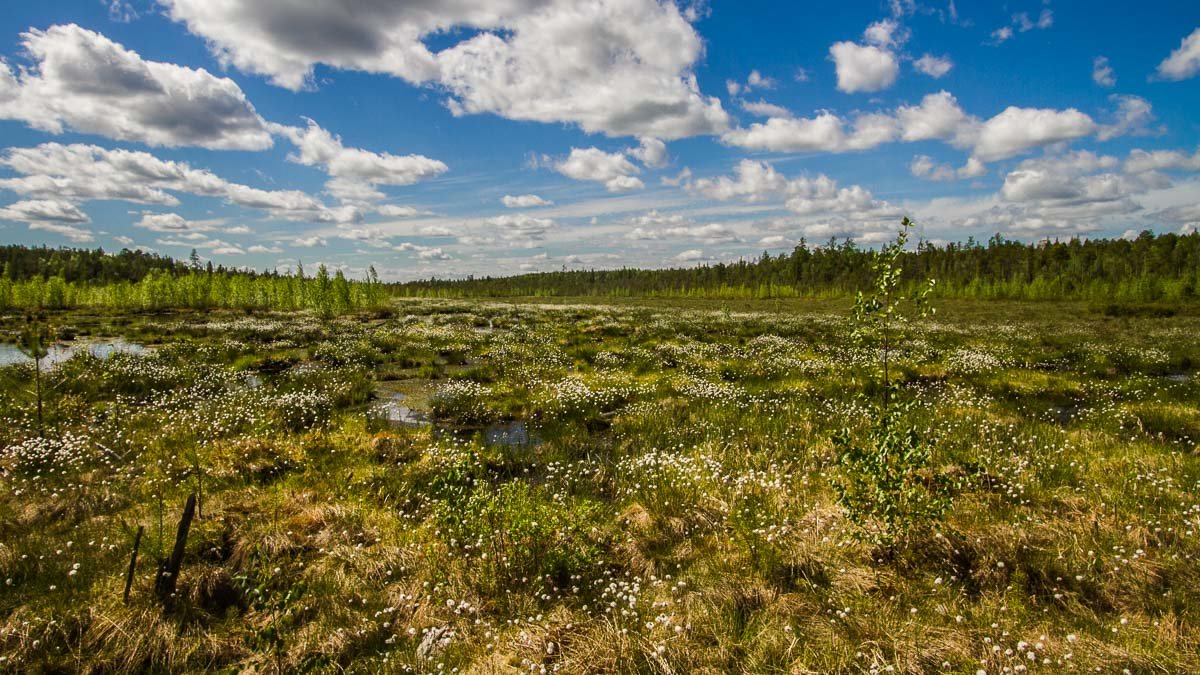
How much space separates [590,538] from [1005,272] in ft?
453

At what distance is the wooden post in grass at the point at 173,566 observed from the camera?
5160mm

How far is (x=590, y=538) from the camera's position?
21.4 ft

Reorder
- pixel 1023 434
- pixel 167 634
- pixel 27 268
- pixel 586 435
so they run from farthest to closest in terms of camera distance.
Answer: pixel 27 268
pixel 586 435
pixel 1023 434
pixel 167 634

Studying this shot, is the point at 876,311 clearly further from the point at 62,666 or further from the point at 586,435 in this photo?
the point at 62,666

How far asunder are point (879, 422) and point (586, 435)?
700cm

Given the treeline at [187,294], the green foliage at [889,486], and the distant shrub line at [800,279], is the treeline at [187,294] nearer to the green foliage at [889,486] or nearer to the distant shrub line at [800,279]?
the distant shrub line at [800,279]

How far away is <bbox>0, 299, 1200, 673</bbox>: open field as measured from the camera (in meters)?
4.46

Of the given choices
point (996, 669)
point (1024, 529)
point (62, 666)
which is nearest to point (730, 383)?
point (1024, 529)

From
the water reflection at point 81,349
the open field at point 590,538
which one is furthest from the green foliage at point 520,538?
the water reflection at point 81,349

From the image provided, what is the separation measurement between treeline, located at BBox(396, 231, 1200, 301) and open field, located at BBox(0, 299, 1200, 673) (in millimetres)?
50594

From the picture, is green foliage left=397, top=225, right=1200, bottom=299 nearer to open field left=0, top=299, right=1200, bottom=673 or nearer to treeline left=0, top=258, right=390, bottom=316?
open field left=0, top=299, right=1200, bottom=673

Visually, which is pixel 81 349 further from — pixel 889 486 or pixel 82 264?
pixel 82 264

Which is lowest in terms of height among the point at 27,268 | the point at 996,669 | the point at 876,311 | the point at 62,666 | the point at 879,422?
the point at 62,666

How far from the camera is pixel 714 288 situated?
14862cm
